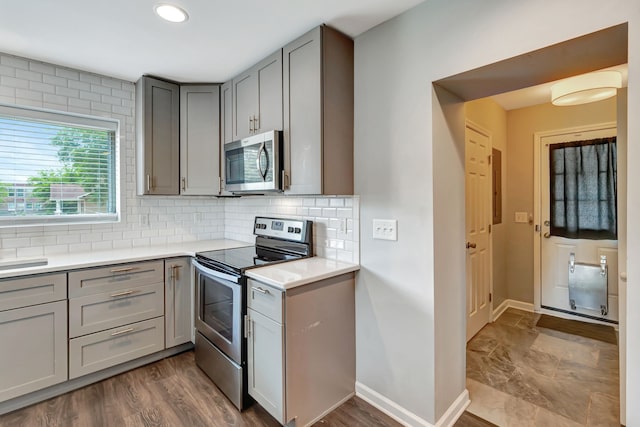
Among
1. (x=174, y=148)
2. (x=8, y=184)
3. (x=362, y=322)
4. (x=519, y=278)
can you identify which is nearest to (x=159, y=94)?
(x=174, y=148)

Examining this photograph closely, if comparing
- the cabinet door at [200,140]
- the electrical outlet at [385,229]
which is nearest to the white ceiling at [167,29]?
the cabinet door at [200,140]

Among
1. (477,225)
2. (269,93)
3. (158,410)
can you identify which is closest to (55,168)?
(269,93)

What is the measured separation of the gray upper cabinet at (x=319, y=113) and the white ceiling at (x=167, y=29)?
0.12 m

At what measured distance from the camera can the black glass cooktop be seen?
80.2 inches

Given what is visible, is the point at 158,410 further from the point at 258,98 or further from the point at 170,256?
the point at 258,98

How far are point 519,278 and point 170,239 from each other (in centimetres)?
395

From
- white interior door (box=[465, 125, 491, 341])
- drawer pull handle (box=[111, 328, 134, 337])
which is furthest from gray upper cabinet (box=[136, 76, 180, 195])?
white interior door (box=[465, 125, 491, 341])

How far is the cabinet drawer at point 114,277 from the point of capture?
2.13m

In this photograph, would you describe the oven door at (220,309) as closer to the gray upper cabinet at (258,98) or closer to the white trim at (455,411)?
the gray upper cabinet at (258,98)

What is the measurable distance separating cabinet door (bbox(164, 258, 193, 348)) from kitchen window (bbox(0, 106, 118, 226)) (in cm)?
82

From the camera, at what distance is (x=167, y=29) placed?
193cm

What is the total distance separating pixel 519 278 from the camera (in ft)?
12.2

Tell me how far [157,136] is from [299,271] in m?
1.85

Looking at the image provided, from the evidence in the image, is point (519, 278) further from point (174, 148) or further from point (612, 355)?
point (174, 148)
